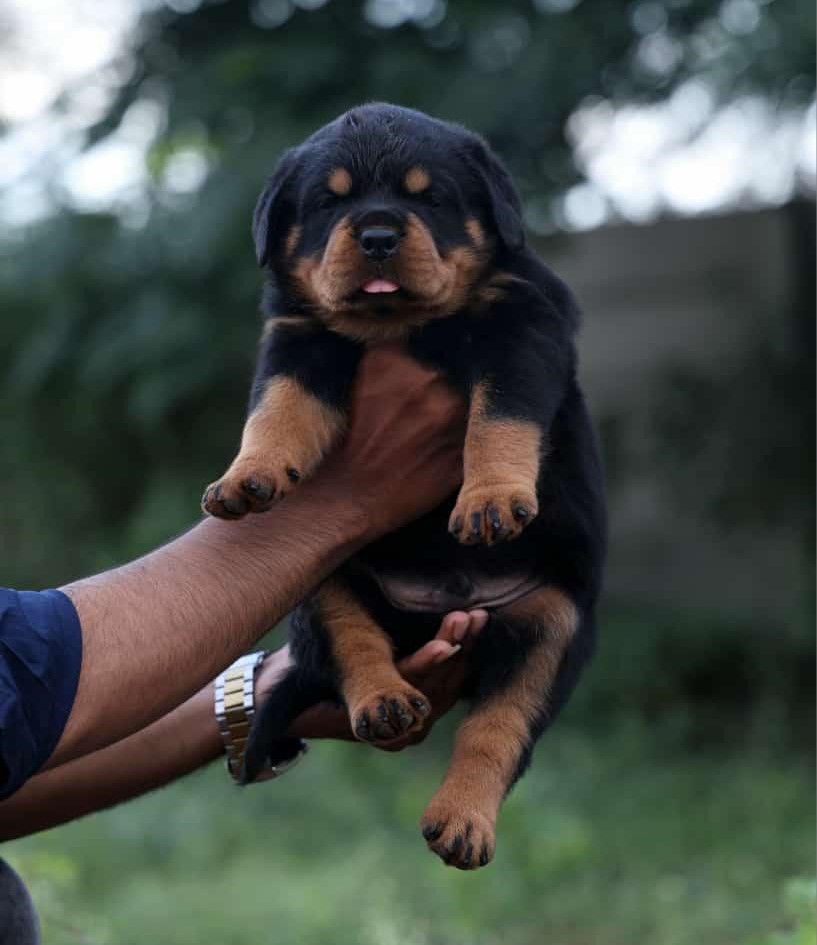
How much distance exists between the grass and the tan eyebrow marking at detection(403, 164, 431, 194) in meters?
2.49

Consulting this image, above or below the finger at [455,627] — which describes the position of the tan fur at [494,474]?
above

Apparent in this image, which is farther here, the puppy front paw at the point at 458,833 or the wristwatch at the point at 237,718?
the wristwatch at the point at 237,718

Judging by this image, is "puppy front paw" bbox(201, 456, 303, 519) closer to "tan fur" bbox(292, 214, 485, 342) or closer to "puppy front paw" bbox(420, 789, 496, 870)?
"tan fur" bbox(292, 214, 485, 342)

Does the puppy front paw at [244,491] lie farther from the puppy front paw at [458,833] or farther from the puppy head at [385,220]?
the puppy front paw at [458,833]

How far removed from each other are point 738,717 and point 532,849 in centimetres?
240

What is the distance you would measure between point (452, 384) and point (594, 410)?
5729 mm

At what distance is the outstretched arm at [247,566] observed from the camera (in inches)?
79.4

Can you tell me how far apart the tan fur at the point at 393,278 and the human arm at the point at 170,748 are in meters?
0.52

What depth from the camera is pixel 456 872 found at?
222 inches

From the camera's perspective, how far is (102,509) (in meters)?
9.22

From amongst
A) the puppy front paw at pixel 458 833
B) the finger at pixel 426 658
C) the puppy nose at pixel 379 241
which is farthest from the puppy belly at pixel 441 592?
the puppy nose at pixel 379 241

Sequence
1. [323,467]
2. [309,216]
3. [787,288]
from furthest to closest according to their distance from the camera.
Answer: [787,288] < [309,216] < [323,467]

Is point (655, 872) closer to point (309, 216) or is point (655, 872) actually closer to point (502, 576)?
point (502, 576)

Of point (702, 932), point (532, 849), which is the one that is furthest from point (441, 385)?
point (532, 849)
